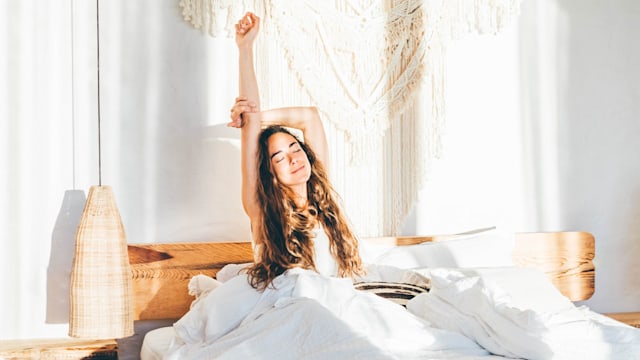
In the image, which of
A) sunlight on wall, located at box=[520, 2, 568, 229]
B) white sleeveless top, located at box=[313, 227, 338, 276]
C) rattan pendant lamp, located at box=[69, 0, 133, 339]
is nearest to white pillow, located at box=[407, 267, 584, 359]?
white sleeveless top, located at box=[313, 227, 338, 276]

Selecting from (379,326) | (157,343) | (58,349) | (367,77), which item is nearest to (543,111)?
(367,77)

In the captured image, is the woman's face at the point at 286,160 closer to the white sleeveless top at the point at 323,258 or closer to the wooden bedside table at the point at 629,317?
the white sleeveless top at the point at 323,258

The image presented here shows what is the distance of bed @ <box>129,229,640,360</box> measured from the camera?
7.14 feet

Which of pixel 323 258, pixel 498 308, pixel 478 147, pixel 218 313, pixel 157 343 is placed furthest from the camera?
pixel 478 147

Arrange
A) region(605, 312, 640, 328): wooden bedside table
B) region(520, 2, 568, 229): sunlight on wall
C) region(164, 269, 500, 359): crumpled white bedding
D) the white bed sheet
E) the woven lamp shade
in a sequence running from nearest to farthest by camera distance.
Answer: region(164, 269, 500, 359): crumpled white bedding
the white bed sheet
the woven lamp shade
region(605, 312, 640, 328): wooden bedside table
region(520, 2, 568, 229): sunlight on wall

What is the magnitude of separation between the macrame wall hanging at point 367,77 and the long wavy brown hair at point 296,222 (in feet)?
0.59

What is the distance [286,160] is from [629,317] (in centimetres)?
152

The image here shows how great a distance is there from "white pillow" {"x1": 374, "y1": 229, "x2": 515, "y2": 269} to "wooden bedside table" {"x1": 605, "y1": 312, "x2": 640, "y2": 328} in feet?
1.71

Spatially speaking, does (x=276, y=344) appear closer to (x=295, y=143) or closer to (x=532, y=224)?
(x=295, y=143)

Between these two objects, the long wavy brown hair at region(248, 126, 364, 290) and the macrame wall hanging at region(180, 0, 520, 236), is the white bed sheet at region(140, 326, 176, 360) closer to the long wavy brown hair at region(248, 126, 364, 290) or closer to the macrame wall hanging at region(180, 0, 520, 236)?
the long wavy brown hair at region(248, 126, 364, 290)

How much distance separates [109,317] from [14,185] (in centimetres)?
56

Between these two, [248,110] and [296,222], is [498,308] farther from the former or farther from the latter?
[248,110]

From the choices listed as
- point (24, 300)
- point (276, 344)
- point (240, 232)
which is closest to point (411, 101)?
point (240, 232)

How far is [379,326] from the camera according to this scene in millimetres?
2377
